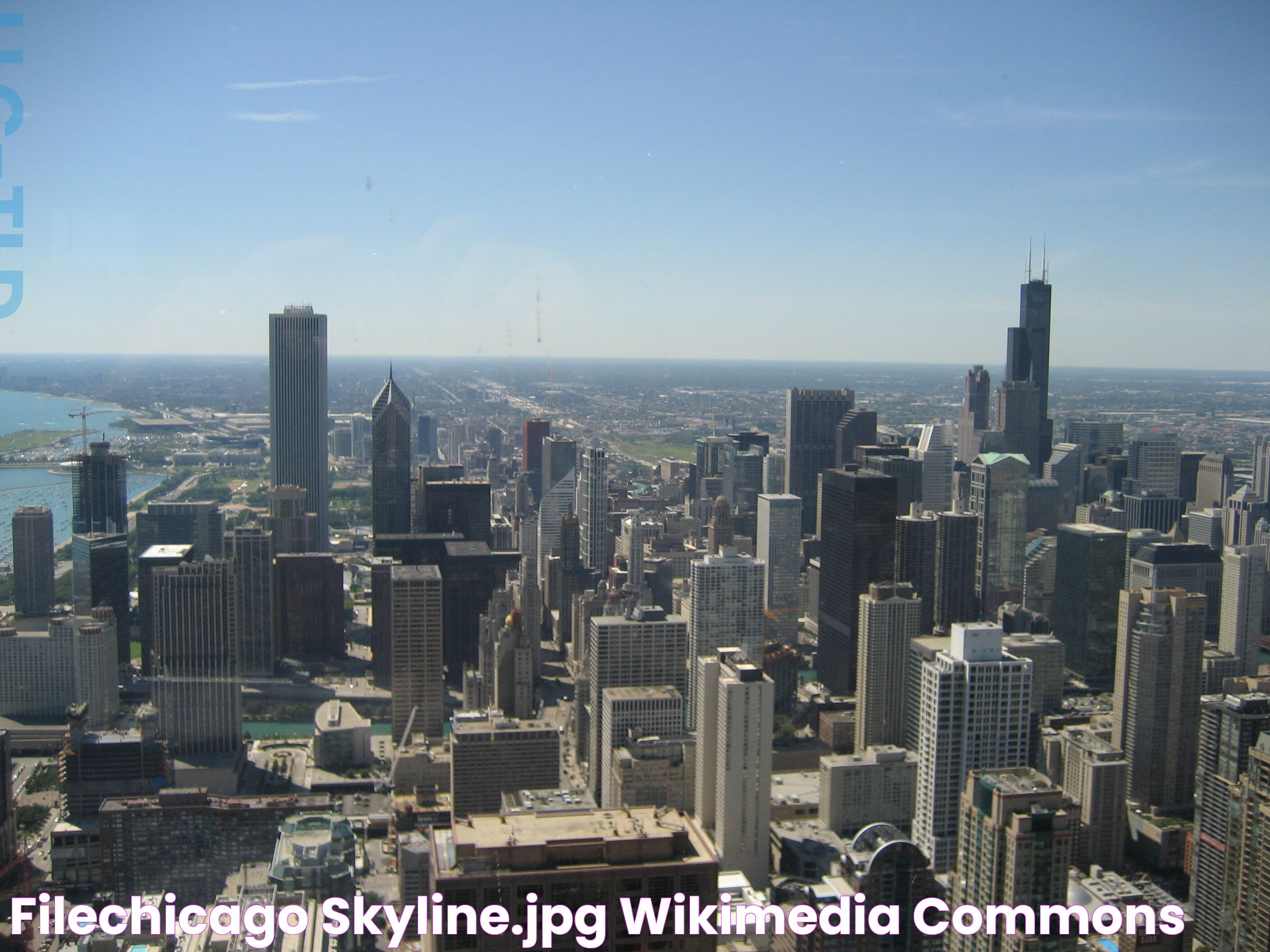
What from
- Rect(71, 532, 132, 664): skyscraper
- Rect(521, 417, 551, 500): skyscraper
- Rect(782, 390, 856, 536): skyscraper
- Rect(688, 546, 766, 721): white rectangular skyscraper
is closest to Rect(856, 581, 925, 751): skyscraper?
Rect(688, 546, 766, 721): white rectangular skyscraper

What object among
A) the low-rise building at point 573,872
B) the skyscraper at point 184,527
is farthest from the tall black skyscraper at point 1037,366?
the low-rise building at point 573,872

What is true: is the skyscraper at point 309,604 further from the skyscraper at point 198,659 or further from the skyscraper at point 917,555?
the skyscraper at point 917,555

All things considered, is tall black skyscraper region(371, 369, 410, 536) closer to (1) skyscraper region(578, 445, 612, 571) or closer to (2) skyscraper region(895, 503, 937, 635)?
(1) skyscraper region(578, 445, 612, 571)

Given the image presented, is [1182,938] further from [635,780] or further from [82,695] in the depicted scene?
[82,695]

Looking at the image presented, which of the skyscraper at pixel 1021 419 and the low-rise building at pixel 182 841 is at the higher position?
the skyscraper at pixel 1021 419

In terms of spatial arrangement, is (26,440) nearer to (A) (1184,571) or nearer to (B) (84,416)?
(B) (84,416)

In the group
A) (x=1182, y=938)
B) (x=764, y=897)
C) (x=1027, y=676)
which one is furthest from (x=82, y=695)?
(x=1182, y=938)
